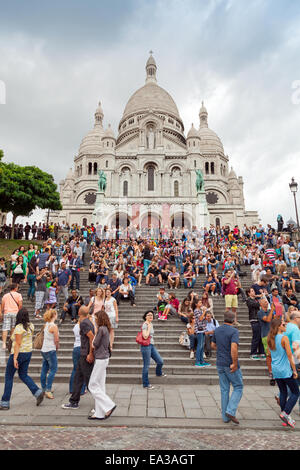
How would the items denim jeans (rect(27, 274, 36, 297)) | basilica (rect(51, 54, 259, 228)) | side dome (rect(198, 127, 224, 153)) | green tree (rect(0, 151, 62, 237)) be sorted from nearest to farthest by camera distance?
1. denim jeans (rect(27, 274, 36, 297))
2. green tree (rect(0, 151, 62, 237))
3. basilica (rect(51, 54, 259, 228))
4. side dome (rect(198, 127, 224, 153))

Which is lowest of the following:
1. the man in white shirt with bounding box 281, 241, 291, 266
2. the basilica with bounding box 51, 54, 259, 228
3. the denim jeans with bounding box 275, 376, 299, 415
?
the denim jeans with bounding box 275, 376, 299, 415

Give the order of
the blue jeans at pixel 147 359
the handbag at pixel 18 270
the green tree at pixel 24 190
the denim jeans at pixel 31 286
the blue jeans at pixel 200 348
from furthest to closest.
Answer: the green tree at pixel 24 190 < the denim jeans at pixel 31 286 < the handbag at pixel 18 270 < the blue jeans at pixel 200 348 < the blue jeans at pixel 147 359

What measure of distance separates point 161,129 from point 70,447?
4863cm

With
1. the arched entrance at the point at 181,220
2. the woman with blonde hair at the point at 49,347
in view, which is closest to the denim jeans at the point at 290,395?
the woman with blonde hair at the point at 49,347

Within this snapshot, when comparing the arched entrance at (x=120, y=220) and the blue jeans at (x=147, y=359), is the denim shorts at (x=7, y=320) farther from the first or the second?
the arched entrance at (x=120, y=220)

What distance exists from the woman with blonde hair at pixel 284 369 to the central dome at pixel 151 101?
195ft

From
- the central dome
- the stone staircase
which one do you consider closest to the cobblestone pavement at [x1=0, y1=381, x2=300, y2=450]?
the stone staircase

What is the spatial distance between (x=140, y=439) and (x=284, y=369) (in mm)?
2397

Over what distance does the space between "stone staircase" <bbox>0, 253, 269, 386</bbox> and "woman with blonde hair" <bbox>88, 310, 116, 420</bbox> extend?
80.4 inches

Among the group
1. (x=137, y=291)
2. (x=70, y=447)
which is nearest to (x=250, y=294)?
(x=137, y=291)

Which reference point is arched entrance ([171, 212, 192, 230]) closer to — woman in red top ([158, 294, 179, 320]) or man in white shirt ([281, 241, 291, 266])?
man in white shirt ([281, 241, 291, 266])

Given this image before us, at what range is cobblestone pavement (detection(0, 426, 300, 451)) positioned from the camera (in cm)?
386

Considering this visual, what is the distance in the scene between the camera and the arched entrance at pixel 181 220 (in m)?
36.4
